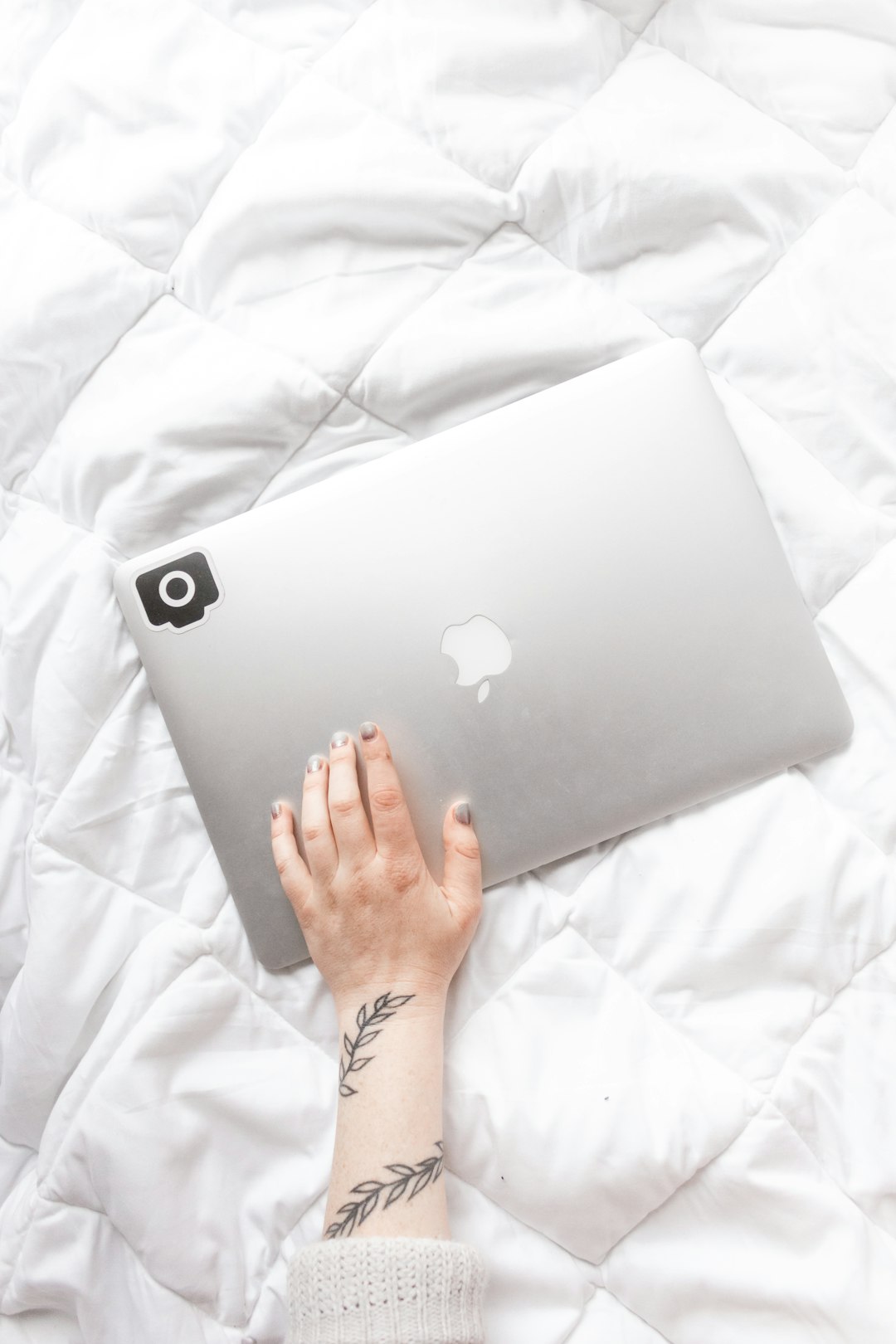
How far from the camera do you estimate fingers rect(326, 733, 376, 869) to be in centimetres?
83

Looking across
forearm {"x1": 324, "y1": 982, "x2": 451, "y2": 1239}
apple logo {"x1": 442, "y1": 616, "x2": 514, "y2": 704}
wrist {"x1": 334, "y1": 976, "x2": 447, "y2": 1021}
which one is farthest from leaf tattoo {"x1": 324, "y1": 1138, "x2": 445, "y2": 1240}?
apple logo {"x1": 442, "y1": 616, "x2": 514, "y2": 704}

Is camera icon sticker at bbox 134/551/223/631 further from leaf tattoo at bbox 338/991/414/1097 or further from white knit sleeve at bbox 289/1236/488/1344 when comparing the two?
white knit sleeve at bbox 289/1236/488/1344

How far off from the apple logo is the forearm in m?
0.28

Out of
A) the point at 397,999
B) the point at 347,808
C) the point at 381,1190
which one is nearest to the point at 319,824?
the point at 347,808

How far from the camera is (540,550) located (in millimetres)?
829

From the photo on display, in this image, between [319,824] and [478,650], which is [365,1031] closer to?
[319,824]

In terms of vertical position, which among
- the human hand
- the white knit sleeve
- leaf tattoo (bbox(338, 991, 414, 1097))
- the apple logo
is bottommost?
the white knit sleeve

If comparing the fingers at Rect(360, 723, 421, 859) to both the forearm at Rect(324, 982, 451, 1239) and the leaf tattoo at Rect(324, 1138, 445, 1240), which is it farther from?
the leaf tattoo at Rect(324, 1138, 445, 1240)

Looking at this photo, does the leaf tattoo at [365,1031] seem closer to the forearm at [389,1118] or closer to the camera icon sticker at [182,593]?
the forearm at [389,1118]

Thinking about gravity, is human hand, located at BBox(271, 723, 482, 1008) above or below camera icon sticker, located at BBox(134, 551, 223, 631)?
below

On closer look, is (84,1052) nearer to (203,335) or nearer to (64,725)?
(64,725)

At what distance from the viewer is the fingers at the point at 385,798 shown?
2.70ft

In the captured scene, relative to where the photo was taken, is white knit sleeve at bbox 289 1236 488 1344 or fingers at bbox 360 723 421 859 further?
fingers at bbox 360 723 421 859

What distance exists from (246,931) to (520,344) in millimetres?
627
